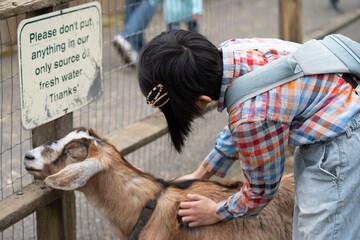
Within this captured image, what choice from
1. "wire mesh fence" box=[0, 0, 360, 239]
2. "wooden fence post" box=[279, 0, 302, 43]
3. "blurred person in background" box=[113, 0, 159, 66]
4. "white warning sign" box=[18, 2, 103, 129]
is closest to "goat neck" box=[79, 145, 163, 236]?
"wire mesh fence" box=[0, 0, 360, 239]

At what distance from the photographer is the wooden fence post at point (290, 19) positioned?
5.62 meters

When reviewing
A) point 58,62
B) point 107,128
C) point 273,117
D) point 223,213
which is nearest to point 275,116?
point 273,117

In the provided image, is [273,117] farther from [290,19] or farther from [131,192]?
[290,19]

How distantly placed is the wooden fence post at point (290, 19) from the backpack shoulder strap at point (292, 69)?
3300 mm

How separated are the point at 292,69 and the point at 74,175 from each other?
1.28 metres

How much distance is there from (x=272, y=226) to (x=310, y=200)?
0.65 m

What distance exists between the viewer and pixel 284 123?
2.30m

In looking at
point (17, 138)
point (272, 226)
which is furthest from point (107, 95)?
point (272, 226)

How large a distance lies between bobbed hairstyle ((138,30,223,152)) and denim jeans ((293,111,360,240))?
1.76 ft

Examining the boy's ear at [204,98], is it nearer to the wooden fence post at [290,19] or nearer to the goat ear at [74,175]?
the goat ear at [74,175]

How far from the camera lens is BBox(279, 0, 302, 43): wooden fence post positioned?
221 inches

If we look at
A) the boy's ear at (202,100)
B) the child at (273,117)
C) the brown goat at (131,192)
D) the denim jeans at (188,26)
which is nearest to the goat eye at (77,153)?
the brown goat at (131,192)

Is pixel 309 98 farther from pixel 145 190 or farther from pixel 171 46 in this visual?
pixel 145 190

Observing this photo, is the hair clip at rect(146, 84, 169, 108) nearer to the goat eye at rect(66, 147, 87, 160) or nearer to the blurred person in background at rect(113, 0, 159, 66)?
the goat eye at rect(66, 147, 87, 160)
